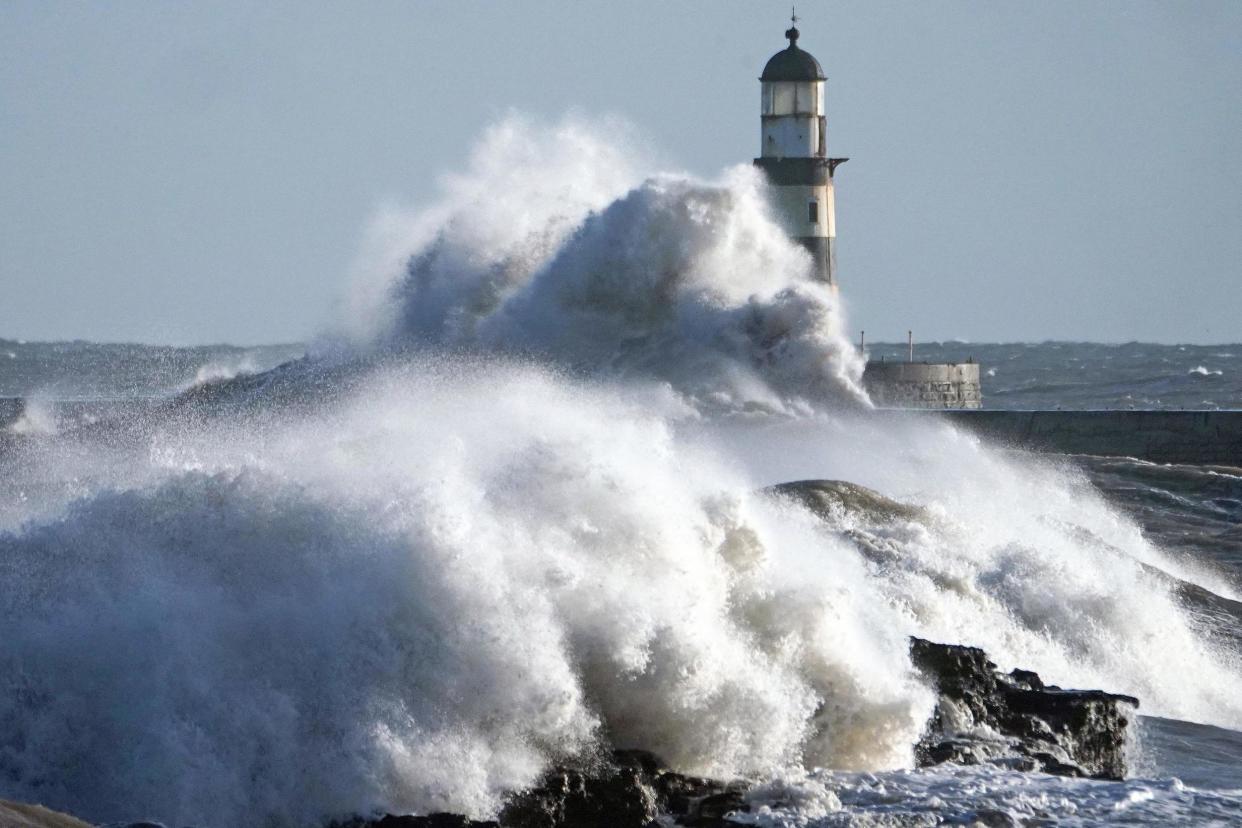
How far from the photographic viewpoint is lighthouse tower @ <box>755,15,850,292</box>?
2278 centimetres

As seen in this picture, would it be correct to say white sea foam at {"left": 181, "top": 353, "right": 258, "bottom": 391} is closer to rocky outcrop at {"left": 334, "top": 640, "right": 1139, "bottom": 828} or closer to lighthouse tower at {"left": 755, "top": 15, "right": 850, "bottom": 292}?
lighthouse tower at {"left": 755, "top": 15, "right": 850, "bottom": 292}

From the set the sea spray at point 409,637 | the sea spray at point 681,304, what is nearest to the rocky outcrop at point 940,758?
the sea spray at point 409,637

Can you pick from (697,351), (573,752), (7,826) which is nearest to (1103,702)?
(573,752)

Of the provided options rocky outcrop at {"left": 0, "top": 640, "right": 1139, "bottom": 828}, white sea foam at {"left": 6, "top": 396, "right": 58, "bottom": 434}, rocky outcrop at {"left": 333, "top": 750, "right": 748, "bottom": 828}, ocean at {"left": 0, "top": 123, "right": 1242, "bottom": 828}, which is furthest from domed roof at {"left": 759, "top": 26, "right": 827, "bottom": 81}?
rocky outcrop at {"left": 333, "top": 750, "right": 748, "bottom": 828}

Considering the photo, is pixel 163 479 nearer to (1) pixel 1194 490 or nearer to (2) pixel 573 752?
(2) pixel 573 752

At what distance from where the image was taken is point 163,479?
7773 millimetres

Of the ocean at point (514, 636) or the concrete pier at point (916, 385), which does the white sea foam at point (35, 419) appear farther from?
the ocean at point (514, 636)

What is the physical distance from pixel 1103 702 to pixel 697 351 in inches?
539

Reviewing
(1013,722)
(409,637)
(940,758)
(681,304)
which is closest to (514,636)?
(409,637)

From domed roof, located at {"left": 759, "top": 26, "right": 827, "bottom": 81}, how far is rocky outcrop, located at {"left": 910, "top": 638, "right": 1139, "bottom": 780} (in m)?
15.1

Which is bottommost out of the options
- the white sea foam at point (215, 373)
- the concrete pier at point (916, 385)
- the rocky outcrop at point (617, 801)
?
the rocky outcrop at point (617, 801)

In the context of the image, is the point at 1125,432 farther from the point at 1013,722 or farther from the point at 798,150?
the point at 1013,722

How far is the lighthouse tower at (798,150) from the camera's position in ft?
74.7

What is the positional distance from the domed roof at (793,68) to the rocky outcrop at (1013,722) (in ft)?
49.4
